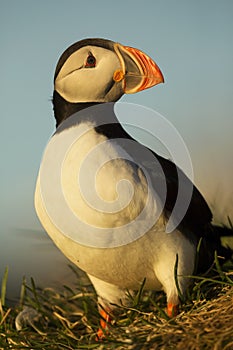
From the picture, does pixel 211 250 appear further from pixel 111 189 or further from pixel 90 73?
pixel 90 73

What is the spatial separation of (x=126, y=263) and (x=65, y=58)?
31.9 inches

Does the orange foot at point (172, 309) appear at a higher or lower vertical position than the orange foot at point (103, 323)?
higher

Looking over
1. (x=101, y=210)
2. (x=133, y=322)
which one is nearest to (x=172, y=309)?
(x=133, y=322)

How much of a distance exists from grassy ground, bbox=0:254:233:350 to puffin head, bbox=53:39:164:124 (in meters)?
0.74

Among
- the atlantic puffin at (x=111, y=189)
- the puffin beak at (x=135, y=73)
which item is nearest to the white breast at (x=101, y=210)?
the atlantic puffin at (x=111, y=189)

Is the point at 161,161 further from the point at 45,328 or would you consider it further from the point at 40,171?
the point at 45,328

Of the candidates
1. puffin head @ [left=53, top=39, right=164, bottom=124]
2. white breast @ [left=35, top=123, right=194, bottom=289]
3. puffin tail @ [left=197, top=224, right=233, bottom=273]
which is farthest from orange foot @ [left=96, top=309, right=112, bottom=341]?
puffin head @ [left=53, top=39, right=164, bottom=124]

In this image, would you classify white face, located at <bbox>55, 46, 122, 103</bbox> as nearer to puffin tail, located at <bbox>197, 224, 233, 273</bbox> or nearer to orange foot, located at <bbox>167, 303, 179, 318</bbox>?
puffin tail, located at <bbox>197, 224, 233, 273</bbox>

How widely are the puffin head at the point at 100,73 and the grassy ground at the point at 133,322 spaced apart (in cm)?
74

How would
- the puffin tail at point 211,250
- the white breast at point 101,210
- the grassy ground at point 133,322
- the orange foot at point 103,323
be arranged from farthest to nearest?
1. the puffin tail at point 211,250
2. the orange foot at point 103,323
3. the white breast at point 101,210
4. the grassy ground at point 133,322

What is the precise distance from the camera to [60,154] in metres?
2.17

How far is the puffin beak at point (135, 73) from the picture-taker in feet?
7.35

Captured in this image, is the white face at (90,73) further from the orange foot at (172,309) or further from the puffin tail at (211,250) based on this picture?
the orange foot at (172,309)

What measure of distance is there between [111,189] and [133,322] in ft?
1.67
